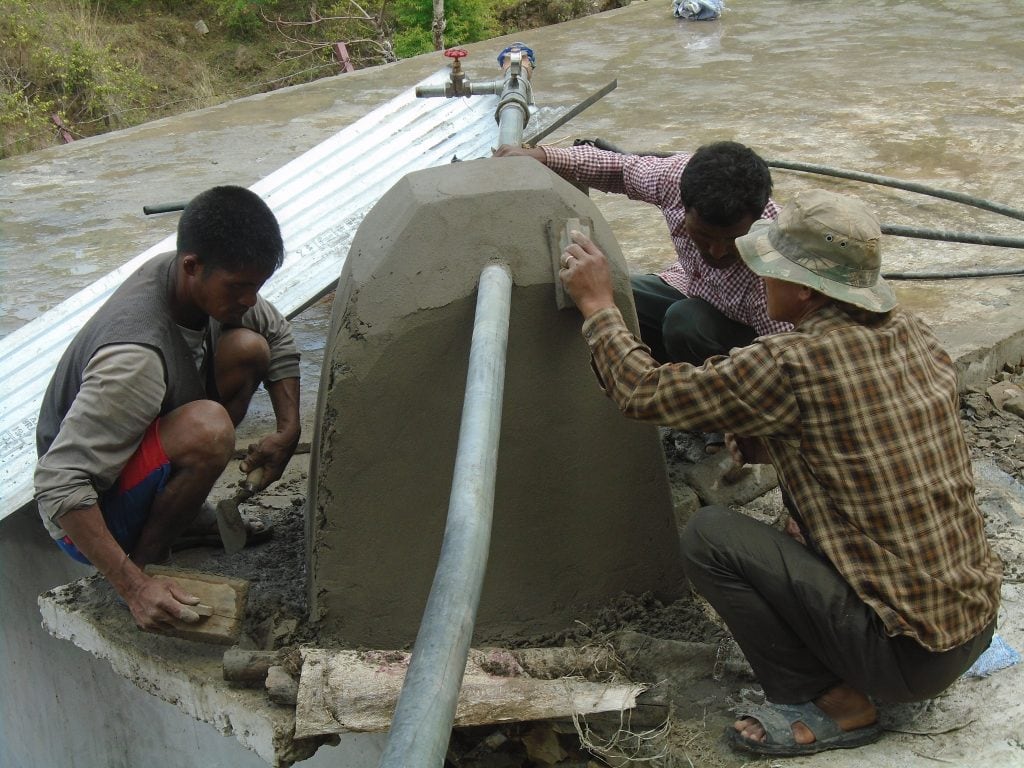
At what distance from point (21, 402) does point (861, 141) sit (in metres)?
4.79

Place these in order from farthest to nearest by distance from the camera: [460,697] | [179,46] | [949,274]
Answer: [179,46], [949,274], [460,697]

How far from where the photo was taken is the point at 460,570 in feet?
5.39

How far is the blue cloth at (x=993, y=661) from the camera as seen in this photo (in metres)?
2.39

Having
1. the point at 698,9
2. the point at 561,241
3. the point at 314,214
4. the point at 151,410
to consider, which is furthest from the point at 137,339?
the point at 698,9

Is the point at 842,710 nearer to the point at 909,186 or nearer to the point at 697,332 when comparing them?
the point at 697,332

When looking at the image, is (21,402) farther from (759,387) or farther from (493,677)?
(759,387)

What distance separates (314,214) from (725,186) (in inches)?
82.3

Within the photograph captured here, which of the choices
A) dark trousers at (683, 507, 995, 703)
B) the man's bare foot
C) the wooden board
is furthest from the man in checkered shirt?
the wooden board

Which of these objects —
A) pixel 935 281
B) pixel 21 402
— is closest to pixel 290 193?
pixel 21 402

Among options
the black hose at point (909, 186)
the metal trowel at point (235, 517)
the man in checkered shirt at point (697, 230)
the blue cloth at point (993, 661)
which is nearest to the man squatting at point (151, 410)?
the metal trowel at point (235, 517)

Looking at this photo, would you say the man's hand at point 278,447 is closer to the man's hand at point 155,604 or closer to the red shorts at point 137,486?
the red shorts at point 137,486

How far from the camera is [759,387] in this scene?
6.53ft

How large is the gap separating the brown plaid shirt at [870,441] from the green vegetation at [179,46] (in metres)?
8.69

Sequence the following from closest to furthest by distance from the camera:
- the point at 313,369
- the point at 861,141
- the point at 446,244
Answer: the point at 446,244, the point at 313,369, the point at 861,141
